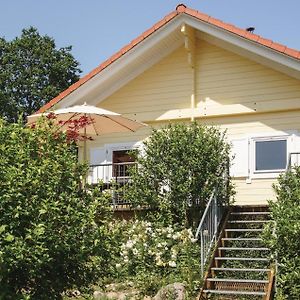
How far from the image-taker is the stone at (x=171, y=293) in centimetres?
887

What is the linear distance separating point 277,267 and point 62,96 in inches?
307

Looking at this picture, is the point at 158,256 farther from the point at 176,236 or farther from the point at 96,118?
the point at 96,118

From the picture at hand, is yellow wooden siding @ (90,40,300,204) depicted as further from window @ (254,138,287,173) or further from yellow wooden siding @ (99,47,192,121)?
window @ (254,138,287,173)

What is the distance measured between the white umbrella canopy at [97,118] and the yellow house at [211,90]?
5.97ft

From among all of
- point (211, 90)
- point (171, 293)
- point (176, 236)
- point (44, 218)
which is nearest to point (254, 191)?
point (211, 90)

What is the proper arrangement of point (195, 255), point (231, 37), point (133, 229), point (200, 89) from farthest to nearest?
point (200, 89) < point (231, 37) < point (133, 229) < point (195, 255)

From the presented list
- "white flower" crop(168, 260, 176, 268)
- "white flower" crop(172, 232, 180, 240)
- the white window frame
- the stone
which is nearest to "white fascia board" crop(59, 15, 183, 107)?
the white window frame

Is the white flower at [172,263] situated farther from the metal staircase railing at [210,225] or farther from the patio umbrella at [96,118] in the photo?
the patio umbrella at [96,118]

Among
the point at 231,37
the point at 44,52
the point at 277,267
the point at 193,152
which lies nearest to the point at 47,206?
the point at 277,267

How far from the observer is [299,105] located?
43.5 feet

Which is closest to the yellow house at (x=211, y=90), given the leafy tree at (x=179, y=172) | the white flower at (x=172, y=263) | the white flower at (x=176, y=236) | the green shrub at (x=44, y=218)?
the leafy tree at (x=179, y=172)

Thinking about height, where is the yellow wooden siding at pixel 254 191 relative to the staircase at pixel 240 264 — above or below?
above

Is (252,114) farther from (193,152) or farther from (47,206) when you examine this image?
(47,206)

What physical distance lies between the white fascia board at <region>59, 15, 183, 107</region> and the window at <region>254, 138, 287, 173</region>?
3.45m
